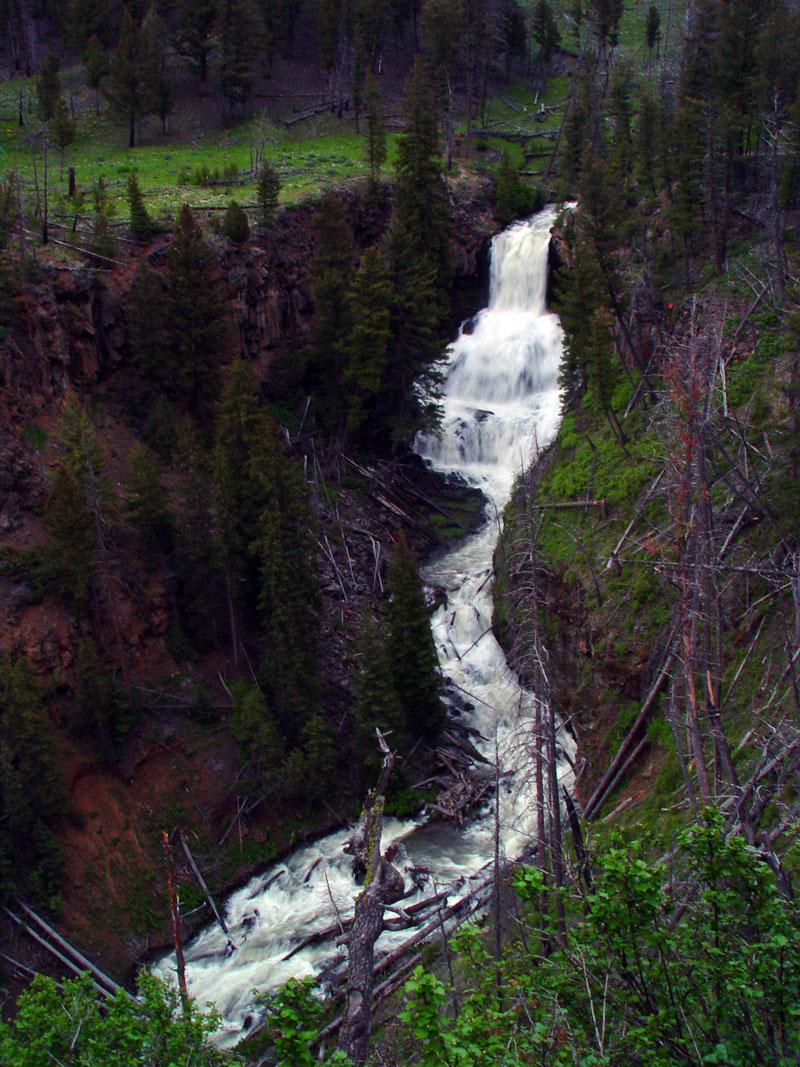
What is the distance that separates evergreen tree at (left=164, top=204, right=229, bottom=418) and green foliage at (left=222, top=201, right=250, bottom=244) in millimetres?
4623

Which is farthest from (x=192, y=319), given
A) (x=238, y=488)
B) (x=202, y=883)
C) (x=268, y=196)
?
(x=202, y=883)

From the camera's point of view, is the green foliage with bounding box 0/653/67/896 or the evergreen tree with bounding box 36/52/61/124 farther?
the evergreen tree with bounding box 36/52/61/124

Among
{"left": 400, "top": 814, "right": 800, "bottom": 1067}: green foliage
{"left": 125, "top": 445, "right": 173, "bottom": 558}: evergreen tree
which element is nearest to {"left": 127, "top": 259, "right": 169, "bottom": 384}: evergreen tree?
{"left": 125, "top": 445, "right": 173, "bottom": 558}: evergreen tree

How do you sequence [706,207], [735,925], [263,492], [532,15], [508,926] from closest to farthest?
[735,925], [508,926], [263,492], [706,207], [532,15]

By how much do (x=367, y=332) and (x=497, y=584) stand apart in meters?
13.9

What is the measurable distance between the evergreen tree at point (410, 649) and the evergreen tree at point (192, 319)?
13186mm


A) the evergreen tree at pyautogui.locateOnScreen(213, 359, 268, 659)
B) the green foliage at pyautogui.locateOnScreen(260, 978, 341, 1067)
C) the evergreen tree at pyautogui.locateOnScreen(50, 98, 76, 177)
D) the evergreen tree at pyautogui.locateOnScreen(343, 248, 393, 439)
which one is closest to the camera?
the green foliage at pyautogui.locateOnScreen(260, 978, 341, 1067)

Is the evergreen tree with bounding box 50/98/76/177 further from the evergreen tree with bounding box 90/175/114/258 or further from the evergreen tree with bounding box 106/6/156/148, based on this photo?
the evergreen tree with bounding box 106/6/156/148

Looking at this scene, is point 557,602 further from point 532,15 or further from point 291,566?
point 532,15

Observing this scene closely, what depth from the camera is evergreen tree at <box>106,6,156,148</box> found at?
61812 millimetres

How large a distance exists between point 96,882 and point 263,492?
1351cm

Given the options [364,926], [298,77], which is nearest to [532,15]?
[298,77]

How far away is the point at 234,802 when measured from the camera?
28.7 m

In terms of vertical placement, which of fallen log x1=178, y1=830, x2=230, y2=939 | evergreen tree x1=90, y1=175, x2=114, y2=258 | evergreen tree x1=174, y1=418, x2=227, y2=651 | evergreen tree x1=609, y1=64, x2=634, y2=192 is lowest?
fallen log x1=178, y1=830, x2=230, y2=939
